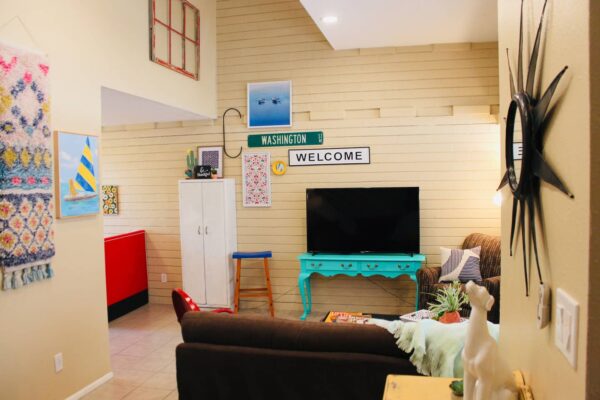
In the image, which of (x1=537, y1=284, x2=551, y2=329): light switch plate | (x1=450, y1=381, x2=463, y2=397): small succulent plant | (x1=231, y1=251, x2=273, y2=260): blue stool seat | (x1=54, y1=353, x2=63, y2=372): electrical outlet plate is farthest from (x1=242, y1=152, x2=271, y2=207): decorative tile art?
(x1=537, y1=284, x2=551, y2=329): light switch plate

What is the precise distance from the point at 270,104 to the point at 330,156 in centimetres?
97

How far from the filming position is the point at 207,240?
563 centimetres

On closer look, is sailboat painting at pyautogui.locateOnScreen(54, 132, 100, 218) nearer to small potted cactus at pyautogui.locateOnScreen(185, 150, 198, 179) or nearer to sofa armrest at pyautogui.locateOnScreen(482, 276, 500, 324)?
small potted cactus at pyautogui.locateOnScreen(185, 150, 198, 179)

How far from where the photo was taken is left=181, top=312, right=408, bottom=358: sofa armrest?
235cm

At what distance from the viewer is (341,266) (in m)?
5.16

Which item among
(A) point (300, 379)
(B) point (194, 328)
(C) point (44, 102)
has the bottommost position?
(A) point (300, 379)

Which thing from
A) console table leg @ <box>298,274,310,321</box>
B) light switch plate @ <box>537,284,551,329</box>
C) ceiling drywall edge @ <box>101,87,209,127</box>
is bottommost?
console table leg @ <box>298,274,310,321</box>

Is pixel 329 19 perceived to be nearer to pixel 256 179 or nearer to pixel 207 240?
pixel 256 179

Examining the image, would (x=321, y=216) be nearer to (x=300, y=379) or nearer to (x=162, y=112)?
(x=162, y=112)

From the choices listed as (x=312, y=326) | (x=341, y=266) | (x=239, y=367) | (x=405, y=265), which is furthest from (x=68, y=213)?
(x=405, y=265)

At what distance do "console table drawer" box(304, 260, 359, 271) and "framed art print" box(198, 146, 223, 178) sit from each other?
163 centimetres

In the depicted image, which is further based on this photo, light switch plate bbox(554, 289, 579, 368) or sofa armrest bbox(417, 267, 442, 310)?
sofa armrest bbox(417, 267, 442, 310)

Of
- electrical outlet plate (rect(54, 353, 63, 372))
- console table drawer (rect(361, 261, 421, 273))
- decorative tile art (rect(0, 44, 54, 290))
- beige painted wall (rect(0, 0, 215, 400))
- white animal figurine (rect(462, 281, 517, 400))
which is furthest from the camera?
console table drawer (rect(361, 261, 421, 273))

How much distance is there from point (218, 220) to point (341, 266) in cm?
156
